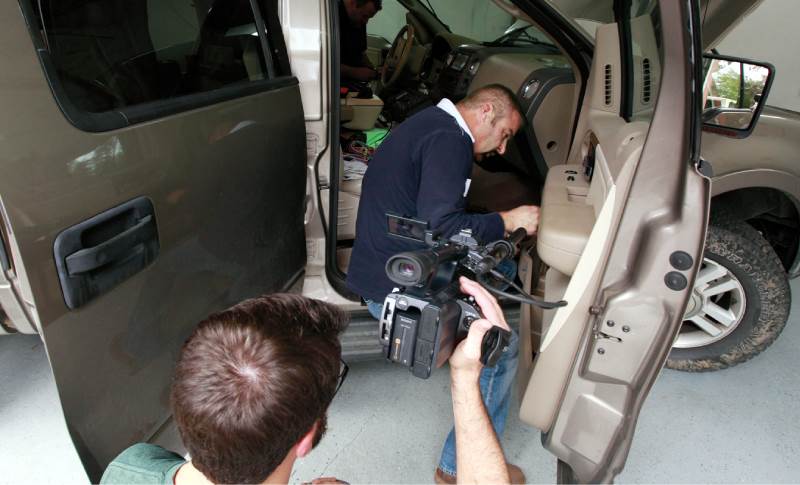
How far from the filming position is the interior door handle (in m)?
0.96

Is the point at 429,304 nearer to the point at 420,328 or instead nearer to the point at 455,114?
the point at 420,328

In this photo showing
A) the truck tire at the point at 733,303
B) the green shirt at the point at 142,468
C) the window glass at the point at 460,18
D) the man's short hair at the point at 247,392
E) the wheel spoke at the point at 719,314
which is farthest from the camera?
the window glass at the point at 460,18

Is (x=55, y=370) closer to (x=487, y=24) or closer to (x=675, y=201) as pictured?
(x=675, y=201)

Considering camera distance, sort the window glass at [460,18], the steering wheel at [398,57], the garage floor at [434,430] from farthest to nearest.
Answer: the window glass at [460,18], the steering wheel at [398,57], the garage floor at [434,430]

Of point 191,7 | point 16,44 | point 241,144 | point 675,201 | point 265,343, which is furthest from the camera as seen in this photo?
point 191,7

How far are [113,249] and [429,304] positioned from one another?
670 mm

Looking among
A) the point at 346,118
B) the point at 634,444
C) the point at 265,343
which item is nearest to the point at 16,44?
the point at 265,343

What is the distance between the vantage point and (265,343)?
0.72 metres

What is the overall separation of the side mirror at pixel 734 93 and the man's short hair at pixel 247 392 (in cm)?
154

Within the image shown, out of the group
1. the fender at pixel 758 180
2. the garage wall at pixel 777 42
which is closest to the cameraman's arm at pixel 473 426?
the fender at pixel 758 180

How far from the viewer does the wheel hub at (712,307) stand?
7.17ft

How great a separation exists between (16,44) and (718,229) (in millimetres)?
2409

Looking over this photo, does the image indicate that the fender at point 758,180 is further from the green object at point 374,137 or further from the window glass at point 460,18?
the window glass at point 460,18

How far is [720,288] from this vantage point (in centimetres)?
220
